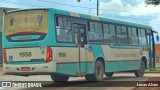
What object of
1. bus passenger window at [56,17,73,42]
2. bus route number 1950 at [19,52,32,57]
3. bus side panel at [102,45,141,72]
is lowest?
bus side panel at [102,45,141,72]

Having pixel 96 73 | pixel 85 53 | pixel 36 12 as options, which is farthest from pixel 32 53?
pixel 96 73

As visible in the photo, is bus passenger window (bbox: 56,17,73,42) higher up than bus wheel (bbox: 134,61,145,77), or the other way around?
bus passenger window (bbox: 56,17,73,42)

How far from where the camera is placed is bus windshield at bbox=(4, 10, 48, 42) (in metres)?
17.7

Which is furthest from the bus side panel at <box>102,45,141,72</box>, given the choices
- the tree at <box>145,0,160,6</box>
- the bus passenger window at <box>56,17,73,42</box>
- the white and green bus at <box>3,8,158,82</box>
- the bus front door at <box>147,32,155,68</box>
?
the tree at <box>145,0,160,6</box>

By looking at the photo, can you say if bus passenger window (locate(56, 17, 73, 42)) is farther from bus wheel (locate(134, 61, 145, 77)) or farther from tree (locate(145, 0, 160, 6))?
bus wheel (locate(134, 61, 145, 77))

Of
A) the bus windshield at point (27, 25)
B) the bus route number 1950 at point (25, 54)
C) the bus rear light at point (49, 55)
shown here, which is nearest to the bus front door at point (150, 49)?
the bus windshield at point (27, 25)

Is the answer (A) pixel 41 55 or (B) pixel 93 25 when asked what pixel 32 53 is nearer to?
(A) pixel 41 55

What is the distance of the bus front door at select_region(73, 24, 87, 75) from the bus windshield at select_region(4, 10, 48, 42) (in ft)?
6.85

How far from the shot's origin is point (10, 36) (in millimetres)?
18375

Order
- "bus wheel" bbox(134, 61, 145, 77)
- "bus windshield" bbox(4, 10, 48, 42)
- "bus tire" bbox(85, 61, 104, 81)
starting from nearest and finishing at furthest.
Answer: "bus windshield" bbox(4, 10, 48, 42) < "bus tire" bbox(85, 61, 104, 81) < "bus wheel" bbox(134, 61, 145, 77)

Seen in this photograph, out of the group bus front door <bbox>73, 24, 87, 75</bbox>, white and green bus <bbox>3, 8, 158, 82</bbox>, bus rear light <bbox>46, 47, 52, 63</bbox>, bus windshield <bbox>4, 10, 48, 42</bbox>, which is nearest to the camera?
bus rear light <bbox>46, 47, 52, 63</bbox>

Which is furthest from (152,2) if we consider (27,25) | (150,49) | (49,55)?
(150,49)

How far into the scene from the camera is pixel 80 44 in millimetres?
19688

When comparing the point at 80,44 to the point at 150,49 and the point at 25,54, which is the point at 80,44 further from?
the point at 150,49
